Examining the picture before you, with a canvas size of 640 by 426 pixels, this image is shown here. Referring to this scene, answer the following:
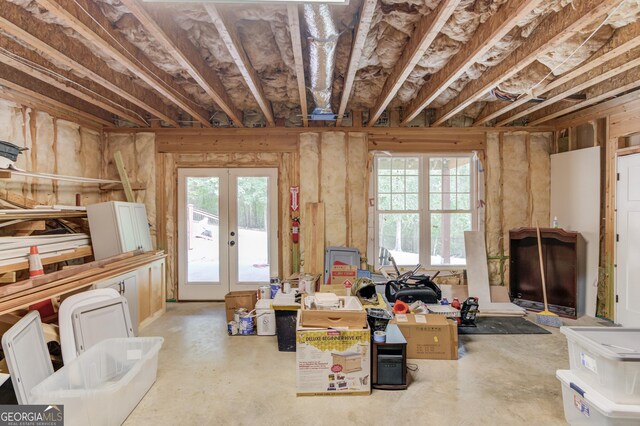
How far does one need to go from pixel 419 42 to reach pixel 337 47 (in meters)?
0.80

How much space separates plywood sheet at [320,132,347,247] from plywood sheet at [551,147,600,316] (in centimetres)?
326

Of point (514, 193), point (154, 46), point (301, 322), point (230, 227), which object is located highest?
point (154, 46)

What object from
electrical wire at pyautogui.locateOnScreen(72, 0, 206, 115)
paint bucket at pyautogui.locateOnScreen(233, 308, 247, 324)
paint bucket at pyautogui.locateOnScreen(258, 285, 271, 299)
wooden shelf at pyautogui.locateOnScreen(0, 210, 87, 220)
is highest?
electrical wire at pyautogui.locateOnScreen(72, 0, 206, 115)

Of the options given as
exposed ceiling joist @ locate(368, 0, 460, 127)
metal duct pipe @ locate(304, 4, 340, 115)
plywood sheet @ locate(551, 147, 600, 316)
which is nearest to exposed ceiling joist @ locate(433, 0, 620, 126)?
exposed ceiling joist @ locate(368, 0, 460, 127)

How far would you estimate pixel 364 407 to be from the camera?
2.53 m

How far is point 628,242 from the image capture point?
13.3 feet

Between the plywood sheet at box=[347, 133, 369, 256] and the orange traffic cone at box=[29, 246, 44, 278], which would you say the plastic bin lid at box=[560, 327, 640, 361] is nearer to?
the plywood sheet at box=[347, 133, 369, 256]

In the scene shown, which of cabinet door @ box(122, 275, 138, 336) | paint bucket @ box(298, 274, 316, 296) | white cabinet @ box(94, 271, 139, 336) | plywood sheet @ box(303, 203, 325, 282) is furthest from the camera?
plywood sheet @ box(303, 203, 325, 282)

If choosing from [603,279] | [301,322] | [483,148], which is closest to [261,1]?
[301,322]

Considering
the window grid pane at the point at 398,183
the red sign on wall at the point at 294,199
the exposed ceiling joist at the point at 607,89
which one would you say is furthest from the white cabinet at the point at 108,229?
the exposed ceiling joist at the point at 607,89

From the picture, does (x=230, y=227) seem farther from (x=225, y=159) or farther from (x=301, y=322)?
(x=301, y=322)

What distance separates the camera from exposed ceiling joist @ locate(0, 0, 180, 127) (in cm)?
231

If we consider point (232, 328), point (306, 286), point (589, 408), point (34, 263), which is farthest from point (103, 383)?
point (589, 408)

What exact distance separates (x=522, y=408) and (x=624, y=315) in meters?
2.75
